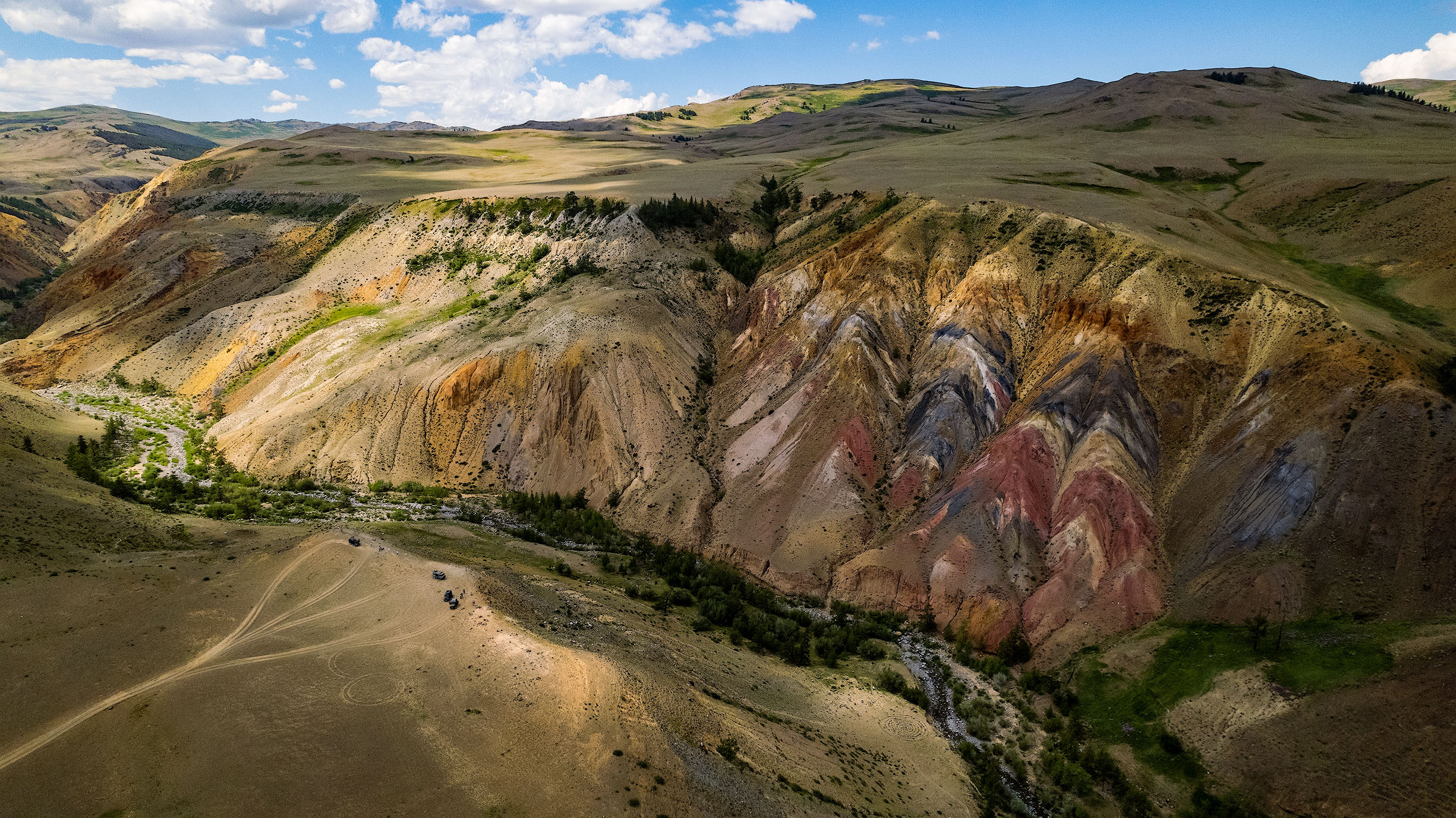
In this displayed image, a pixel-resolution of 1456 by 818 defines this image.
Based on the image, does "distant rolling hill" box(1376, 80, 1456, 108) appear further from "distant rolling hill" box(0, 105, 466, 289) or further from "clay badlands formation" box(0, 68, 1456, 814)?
Answer: "distant rolling hill" box(0, 105, 466, 289)

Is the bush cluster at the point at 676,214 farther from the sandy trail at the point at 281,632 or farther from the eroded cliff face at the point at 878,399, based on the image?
the sandy trail at the point at 281,632

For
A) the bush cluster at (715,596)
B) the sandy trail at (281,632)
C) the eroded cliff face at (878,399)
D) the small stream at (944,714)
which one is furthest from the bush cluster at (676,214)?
the small stream at (944,714)

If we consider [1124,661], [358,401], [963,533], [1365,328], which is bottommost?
[1124,661]

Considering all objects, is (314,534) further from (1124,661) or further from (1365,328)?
(1365,328)

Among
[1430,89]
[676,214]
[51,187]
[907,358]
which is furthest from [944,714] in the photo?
[1430,89]

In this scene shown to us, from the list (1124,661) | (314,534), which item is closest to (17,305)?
(314,534)

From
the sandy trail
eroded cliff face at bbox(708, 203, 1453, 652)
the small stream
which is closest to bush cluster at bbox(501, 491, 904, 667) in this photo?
the small stream
